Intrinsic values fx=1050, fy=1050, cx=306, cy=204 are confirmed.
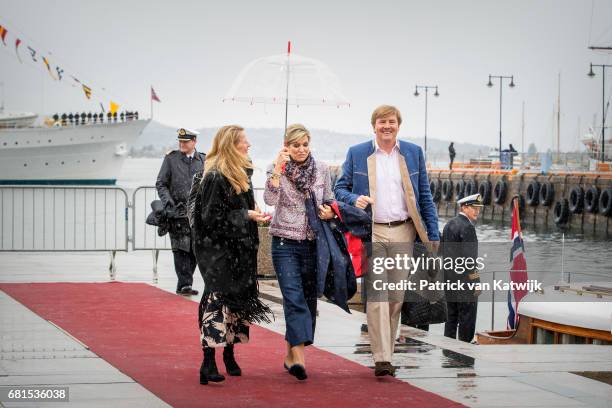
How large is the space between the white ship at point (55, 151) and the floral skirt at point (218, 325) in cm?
9381

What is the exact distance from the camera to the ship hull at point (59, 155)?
99.5 m

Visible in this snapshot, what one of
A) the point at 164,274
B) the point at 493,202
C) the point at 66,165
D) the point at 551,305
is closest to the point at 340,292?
the point at 551,305

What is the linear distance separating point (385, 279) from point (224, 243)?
1143 mm

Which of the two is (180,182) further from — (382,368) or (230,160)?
(382,368)

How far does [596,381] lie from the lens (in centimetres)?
716

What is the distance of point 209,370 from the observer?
22.4 feet

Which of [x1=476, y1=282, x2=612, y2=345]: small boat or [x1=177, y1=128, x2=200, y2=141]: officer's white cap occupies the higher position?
[x1=177, y1=128, x2=200, y2=141]: officer's white cap

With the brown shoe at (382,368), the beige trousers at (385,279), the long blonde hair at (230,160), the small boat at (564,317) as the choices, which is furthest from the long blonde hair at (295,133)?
the small boat at (564,317)

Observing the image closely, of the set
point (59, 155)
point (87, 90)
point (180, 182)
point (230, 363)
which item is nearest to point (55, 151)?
point (59, 155)

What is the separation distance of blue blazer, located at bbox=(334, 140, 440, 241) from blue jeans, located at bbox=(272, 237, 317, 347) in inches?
19.6

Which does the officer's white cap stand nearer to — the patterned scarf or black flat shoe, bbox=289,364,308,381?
the patterned scarf

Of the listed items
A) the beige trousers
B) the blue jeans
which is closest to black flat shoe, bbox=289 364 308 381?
the blue jeans

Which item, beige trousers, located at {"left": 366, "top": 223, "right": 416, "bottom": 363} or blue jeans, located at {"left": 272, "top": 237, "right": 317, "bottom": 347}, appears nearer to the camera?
blue jeans, located at {"left": 272, "top": 237, "right": 317, "bottom": 347}

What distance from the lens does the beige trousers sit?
7156 mm
